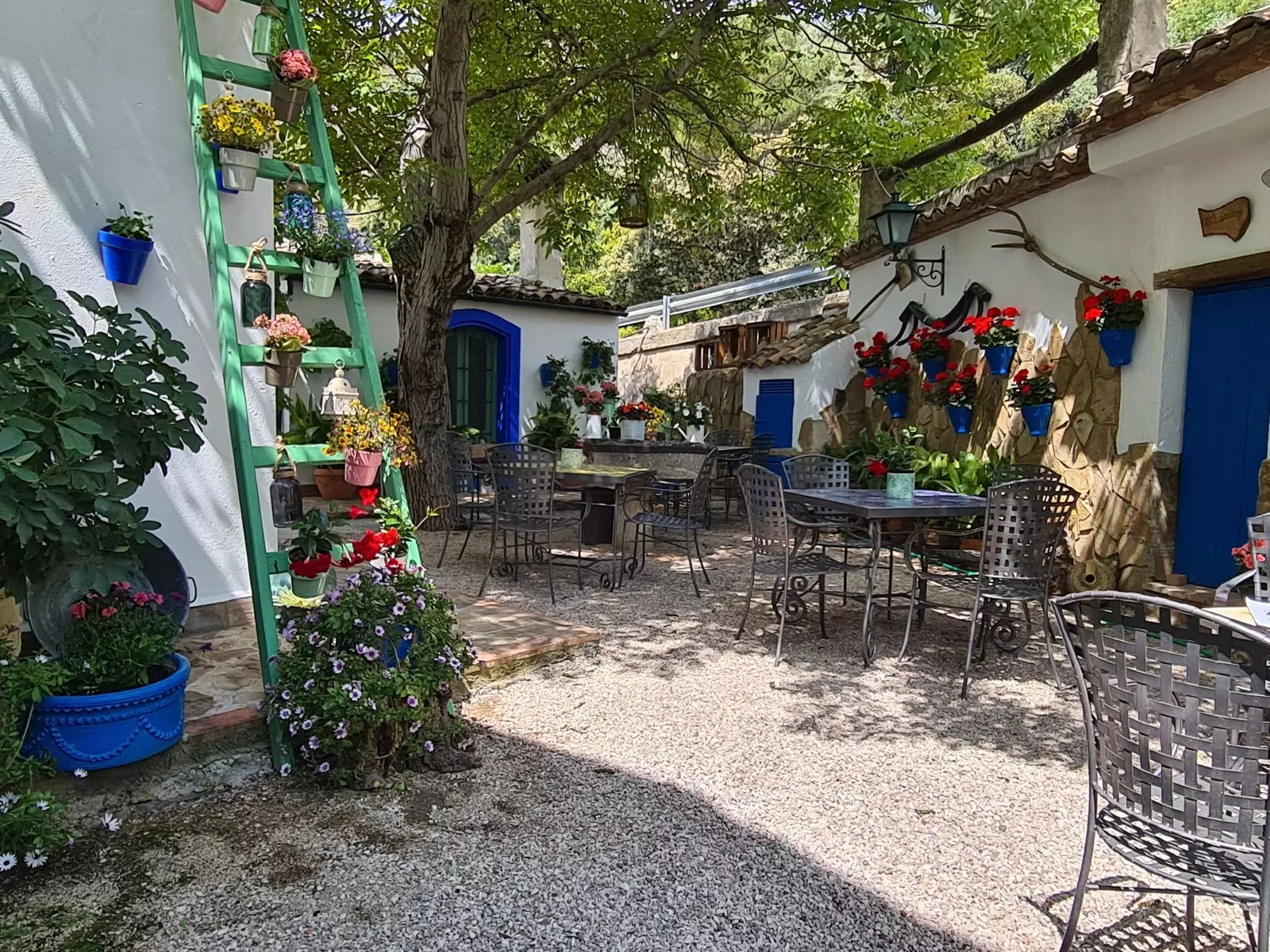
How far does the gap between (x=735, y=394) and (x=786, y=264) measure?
21.8ft

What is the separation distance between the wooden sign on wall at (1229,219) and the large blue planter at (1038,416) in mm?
1486

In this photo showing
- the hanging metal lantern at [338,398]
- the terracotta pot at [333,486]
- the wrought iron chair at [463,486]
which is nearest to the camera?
the hanging metal lantern at [338,398]

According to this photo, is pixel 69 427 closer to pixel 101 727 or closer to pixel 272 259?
pixel 101 727

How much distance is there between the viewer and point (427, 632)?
2.84 meters

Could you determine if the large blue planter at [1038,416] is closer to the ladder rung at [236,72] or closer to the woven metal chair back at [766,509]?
the woven metal chair back at [766,509]

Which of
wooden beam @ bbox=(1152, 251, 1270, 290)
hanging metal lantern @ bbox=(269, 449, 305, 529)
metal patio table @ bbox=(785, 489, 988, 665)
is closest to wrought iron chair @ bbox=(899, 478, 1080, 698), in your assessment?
metal patio table @ bbox=(785, 489, 988, 665)

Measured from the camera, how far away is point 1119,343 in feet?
16.6

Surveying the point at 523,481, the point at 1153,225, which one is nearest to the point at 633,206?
the point at 523,481

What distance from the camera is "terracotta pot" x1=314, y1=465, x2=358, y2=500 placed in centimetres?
845

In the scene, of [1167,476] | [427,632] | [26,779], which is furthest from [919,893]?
[1167,476]

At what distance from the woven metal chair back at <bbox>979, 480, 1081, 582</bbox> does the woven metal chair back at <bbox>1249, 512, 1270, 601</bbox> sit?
35.4 inches

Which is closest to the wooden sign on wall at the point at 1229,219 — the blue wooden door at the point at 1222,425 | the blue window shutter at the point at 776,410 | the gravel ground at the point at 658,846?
the blue wooden door at the point at 1222,425

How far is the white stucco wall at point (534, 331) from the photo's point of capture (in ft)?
30.9

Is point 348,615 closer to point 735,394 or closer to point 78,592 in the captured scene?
point 78,592
